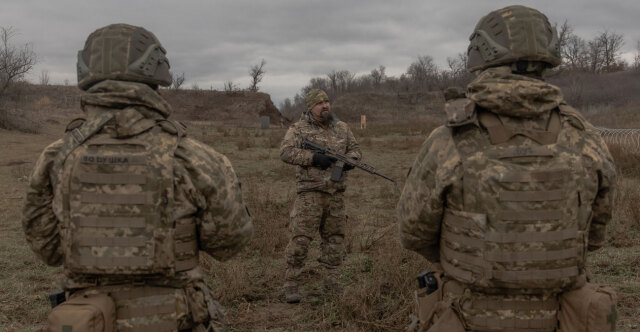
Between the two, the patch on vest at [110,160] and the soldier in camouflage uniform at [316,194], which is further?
the soldier in camouflage uniform at [316,194]

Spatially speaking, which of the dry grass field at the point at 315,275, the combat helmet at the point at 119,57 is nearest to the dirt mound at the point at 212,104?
the dry grass field at the point at 315,275

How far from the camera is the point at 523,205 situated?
7.14 feet

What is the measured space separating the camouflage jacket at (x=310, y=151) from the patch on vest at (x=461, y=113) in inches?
105

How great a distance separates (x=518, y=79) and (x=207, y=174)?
1.43 meters

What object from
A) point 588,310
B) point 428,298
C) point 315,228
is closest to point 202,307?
point 428,298

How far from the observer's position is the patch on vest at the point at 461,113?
2209 millimetres

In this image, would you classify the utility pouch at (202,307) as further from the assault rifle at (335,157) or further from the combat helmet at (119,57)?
the assault rifle at (335,157)

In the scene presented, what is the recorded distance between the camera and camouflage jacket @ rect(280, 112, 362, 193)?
4.87m

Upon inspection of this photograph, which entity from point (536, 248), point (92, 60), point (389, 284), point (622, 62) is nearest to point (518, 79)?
point (536, 248)

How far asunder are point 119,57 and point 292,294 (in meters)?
3.11

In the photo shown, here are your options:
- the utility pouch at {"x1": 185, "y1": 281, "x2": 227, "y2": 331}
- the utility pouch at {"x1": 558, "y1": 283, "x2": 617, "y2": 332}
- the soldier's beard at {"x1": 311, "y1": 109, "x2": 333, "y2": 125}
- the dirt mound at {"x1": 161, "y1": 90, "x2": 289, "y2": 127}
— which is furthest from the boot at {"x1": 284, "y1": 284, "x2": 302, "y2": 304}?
the dirt mound at {"x1": 161, "y1": 90, "x2": 289, "y2": 127}

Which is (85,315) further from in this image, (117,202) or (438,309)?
(438,309)

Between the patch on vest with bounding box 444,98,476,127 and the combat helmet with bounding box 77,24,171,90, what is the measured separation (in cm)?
136

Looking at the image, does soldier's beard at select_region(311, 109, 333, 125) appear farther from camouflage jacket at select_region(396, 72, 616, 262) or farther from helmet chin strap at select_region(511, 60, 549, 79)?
helmet chin strap at select_region(511, 60, 549, 79)
